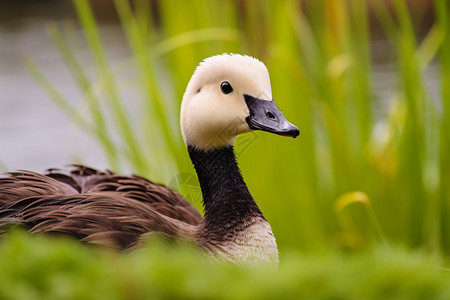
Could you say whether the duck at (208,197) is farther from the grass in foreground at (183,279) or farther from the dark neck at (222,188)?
the grass in foreground at (183,279)

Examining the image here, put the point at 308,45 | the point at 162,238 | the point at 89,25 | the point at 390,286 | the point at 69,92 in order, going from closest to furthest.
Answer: the point at 390,286
the point at 162,238
the point at 89,25
the point at 308,45
the point at 69,92

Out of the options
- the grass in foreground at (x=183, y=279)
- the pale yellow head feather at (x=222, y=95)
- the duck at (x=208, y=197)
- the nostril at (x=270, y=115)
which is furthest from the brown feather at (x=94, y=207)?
the grass in foreground at (x=183, y=279)

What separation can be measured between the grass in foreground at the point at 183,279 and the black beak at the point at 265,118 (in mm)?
988

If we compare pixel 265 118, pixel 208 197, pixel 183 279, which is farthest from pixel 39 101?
pixel 183 279

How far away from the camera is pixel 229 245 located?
2381 millimetres

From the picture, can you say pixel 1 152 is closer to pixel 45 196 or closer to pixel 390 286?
pixel 45 196

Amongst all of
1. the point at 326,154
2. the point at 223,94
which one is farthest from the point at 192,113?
the point at 326,154

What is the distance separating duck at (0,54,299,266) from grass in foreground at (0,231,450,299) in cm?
85

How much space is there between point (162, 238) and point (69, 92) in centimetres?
954

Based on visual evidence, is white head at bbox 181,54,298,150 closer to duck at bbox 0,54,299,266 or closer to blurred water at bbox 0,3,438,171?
duck at bbox 0,54,299,266

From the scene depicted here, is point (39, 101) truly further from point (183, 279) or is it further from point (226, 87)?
point (183, 279)

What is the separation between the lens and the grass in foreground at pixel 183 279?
121cm

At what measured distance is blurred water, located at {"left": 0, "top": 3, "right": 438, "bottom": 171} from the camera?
887 centimetres

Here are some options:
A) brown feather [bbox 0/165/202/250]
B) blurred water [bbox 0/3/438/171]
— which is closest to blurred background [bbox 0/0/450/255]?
brown feather [bbox 0/165/202/250]
